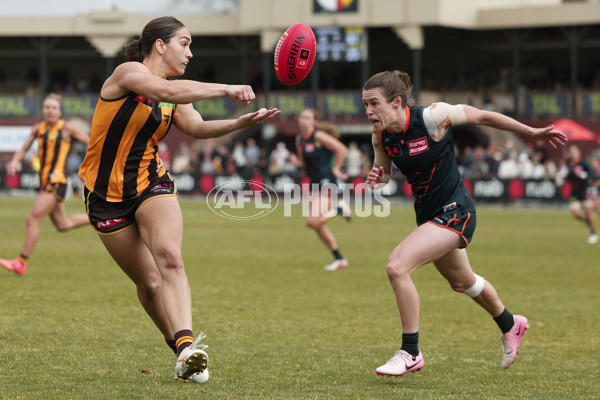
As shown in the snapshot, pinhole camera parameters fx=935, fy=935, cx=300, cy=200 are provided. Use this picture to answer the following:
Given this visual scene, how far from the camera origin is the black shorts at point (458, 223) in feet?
20.7

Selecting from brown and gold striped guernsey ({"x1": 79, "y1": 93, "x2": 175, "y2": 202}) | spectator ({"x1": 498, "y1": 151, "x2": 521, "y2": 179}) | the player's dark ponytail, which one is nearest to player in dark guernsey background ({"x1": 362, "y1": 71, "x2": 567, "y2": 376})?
the player's dark ponytail

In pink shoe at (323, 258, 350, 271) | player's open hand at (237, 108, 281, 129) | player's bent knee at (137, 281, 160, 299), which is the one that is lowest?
pink shoe at (323, 258, 350, 271)

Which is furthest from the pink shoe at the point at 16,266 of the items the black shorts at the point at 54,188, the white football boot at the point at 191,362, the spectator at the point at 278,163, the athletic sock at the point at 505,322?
the spectator at the point at 278,163

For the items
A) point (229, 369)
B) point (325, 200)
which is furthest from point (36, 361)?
point (325, 200)

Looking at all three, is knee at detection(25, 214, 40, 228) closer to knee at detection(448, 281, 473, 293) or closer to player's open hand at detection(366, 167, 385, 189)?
Result: player's open hand at detection(366, 167, 385, 189)

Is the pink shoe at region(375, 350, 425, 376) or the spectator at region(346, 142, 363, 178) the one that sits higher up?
the pink shoe at region(375, 350, 425, 376)

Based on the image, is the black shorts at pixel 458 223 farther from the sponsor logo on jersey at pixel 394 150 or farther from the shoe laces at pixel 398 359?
the shoe laces at pixel 398 359

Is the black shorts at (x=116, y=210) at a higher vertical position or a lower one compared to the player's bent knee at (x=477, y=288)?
higher

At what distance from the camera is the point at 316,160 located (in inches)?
541

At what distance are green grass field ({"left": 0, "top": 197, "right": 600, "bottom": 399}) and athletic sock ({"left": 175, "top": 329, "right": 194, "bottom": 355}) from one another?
0.31 metres

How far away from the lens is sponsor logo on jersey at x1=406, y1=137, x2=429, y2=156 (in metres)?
6.29

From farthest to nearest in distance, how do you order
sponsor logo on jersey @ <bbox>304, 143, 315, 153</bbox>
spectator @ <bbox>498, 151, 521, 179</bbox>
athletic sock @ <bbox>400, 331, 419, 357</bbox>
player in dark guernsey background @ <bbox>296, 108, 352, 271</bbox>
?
spectator @ <bbox>498, 151, 521, 179</bbox>, sponsor logo on jersey @ <bbox>304, 143, 315, 153</bbox>, player in dark guernsey background @ <bbox>296, 108, 352, 271</bbox>, athletic sock @ <bbox>400, 331, 419, 357</bbox>

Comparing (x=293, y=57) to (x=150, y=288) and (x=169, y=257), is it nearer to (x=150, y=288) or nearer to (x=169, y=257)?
(x=169, y=257)

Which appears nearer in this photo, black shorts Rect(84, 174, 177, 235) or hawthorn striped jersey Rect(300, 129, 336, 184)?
black shorts Rect(84, 174, 177, 235)
